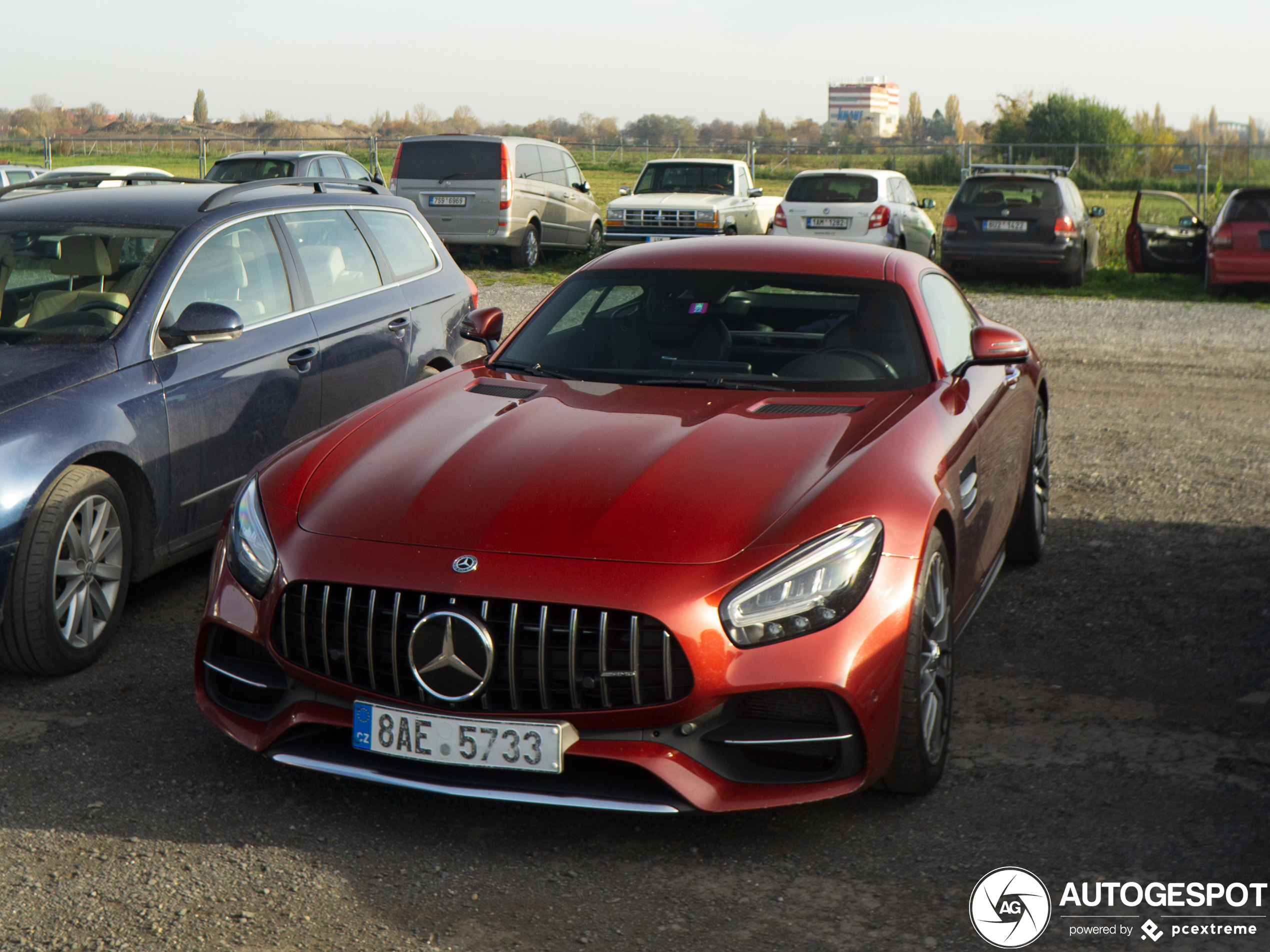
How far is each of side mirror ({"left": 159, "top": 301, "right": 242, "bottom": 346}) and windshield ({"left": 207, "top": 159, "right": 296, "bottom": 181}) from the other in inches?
620

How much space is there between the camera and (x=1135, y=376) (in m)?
11.2

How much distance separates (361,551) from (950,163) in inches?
1534

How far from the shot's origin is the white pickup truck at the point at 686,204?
61.9ft

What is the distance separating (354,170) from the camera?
21516 mm

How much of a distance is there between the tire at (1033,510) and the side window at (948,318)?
27.4 inches

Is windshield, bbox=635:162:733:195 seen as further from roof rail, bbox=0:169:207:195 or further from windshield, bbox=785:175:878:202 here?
roof rail, bbox=0:169:207:195

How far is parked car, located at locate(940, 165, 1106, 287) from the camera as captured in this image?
17125 mm

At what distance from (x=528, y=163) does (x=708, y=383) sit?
16.0 meters

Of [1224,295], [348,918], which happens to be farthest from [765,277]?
[1224,295]

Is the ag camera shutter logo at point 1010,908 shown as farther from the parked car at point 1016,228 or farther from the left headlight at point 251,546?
the parked car at point 1016,228

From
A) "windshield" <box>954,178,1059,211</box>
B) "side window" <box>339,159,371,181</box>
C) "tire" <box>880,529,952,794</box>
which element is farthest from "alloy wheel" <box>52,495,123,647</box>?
"side window" <box>339,159,371,181</box>

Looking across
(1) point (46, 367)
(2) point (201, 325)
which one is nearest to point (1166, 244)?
(2) point (201, 325)

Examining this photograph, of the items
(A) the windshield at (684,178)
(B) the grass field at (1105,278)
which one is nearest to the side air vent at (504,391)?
(B) the grass field at (1105,278)
